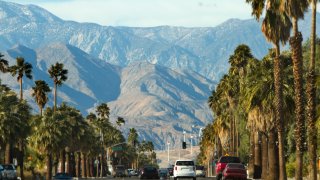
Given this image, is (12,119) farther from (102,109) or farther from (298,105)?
(102,109)

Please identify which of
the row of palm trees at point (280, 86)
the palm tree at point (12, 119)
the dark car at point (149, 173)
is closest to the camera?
the row of palm trees at point (280, 86)

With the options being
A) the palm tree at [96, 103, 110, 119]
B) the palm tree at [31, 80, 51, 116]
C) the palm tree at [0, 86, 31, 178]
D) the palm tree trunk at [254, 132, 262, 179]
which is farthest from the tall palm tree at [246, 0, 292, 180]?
the palm tree at [96, 103, 110, 119]

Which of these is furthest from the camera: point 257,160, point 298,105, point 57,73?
point 57,73

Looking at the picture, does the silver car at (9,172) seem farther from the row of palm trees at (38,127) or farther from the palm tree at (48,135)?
the palm tree at (48,135)

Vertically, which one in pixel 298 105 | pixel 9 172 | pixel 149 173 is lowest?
pixel 149 173

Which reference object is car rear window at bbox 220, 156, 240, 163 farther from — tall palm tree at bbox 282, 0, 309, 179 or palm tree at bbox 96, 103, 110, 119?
palm tree at bbox 96, 103, 110, 119

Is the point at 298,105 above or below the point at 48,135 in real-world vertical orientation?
below

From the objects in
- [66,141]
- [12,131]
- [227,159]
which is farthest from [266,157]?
[66,141]

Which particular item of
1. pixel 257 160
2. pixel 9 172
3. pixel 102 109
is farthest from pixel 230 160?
pixel 102 109

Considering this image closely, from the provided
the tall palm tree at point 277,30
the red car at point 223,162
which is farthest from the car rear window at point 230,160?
the tall palm tree at point 277,30

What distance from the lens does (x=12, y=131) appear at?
275 feet

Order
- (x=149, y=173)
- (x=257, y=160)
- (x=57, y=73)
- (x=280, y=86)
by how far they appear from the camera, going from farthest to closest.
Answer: (x=57, y=73) → (x=149, y=173) → (x=257, y=160) → (x=280, y=86)

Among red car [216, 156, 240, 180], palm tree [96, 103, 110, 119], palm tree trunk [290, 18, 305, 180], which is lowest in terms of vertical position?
red car [216, 156, 240, 180]

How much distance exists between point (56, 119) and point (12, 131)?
21.8m
